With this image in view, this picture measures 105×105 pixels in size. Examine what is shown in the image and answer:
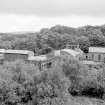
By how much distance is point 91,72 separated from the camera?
1822 cm

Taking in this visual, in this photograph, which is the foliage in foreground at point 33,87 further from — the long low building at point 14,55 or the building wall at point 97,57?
the building wall at point 97,57

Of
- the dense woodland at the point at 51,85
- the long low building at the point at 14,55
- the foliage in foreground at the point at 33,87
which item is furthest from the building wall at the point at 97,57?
the foliage in foreground at the point at 33,87

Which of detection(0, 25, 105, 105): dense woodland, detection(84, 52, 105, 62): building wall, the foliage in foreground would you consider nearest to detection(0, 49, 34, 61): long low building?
detection(0, 25, 105, 105): dense woodland

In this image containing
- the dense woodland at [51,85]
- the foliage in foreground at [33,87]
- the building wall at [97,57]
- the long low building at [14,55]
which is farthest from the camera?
the building wall at [97,57]

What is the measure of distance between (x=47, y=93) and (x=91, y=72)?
263 inches

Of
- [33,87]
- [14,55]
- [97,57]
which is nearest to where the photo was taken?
[33,87]

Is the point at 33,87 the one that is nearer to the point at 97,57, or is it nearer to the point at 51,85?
the point at 51,85

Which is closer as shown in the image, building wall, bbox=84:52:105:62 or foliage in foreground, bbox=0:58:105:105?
foliage in foreground, bbox=0:58:105:105

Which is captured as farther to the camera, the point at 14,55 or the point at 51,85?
the point at 14,55

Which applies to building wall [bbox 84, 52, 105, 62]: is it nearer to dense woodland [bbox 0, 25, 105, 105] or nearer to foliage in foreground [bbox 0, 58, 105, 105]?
dense woodland [bbox 0, 25, 105, 105]

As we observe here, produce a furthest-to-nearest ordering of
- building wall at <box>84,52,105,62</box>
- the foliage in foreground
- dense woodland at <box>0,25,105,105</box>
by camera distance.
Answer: building wall at <box>84,52,105,62</box>, dense woodland at <box>0,25,105,105</box>, the foliage in foreground

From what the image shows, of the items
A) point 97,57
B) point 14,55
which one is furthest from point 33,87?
point 97,57

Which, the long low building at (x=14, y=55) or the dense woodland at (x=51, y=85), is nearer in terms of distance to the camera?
the dense woodland at (x=51, y=85)

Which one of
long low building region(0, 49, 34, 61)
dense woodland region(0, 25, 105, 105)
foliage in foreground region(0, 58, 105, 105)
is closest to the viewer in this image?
foliage in foreground region(0, 58, 105, 105)
